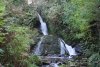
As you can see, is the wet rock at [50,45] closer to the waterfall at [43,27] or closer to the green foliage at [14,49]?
the waterfall at [43,27]

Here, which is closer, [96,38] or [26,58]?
[26,58]

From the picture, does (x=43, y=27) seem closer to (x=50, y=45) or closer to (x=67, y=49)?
(x=50, y=45)

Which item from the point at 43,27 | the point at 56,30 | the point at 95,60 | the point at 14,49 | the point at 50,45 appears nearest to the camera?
the point at 14,49

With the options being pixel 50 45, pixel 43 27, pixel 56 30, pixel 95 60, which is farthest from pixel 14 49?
pixel 43 27

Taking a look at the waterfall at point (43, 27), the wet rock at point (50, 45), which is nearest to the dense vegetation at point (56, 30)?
the waterfall at point (43, 27)

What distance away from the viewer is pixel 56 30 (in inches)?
704

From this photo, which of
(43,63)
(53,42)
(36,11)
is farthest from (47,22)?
(43,63)

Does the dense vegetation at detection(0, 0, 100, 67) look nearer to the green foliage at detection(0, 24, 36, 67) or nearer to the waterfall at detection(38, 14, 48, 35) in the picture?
the green foliage at detection(0, 24, 36, 67)

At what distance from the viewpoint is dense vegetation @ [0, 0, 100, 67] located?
9945 mm

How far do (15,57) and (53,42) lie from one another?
21.3ft

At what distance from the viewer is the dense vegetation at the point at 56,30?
9945 mm

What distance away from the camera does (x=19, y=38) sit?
10086 mm

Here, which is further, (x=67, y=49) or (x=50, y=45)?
(x=50, y=45)

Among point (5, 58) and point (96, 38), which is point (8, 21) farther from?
point (96, 38)
